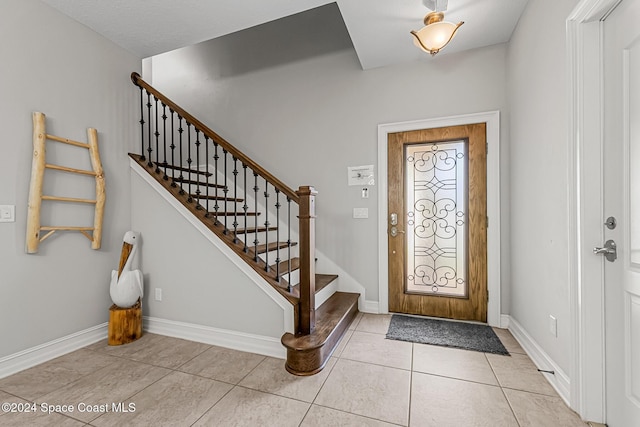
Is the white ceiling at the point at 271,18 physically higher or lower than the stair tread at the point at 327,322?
higher

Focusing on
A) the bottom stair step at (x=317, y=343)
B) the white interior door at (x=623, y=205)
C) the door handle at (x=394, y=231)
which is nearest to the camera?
the white interior door at (x=623, y=205)

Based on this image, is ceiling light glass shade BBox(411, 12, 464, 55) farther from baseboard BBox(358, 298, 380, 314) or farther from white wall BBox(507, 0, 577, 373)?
baseboard BBox(358, 298, 380, 314)

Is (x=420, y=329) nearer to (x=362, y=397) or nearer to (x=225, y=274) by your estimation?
(x=362, y=397)

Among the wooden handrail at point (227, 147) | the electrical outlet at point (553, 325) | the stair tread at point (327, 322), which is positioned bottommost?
the stair tread at point (327, 322)

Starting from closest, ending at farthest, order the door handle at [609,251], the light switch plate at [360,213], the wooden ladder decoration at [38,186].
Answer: the door handle at [609,251]
the wooden ladder decoration at [38,186]
the light switch plate at [360,213]

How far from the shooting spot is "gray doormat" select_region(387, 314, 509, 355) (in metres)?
2.26

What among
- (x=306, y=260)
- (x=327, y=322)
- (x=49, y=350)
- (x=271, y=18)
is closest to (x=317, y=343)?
(x=327, y=322)

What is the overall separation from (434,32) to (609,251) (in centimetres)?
186

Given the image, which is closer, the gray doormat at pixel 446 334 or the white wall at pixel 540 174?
the white wall at pixel 540 174

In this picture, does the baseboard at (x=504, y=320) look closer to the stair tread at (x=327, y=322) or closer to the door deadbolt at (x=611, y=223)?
the stair tread at (x=327, y=322)

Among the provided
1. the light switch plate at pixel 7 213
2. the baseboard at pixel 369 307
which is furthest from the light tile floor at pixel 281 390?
the light switch plate at pixel 7 213

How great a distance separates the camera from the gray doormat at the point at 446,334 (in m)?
2.26

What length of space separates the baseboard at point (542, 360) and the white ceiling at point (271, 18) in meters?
2.63

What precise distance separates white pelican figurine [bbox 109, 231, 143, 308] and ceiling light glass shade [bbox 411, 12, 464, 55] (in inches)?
121
